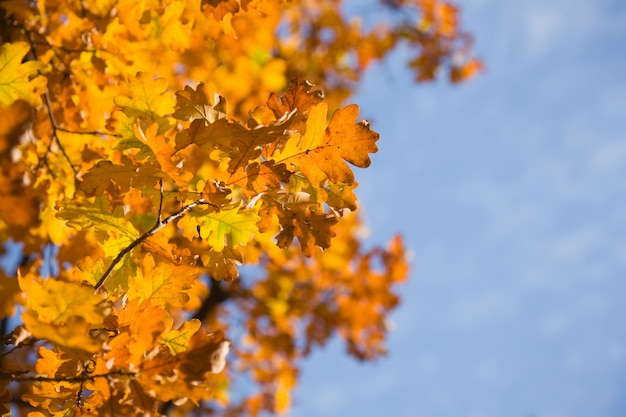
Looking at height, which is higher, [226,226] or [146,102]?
[146,102]

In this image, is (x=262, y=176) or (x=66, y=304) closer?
(x=66, y=304)

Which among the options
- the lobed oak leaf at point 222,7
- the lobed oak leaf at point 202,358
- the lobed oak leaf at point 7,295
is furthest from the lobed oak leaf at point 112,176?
the lobed oak leaf at point 7,295

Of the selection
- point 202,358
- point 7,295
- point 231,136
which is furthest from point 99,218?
point 7,295

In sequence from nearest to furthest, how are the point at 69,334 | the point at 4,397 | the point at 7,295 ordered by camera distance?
the point at 69,334 → the point at 4,397 → the point at 7,295

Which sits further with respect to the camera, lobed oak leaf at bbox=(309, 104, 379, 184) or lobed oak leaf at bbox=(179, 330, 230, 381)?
lobed oak leaf at bbox=(309, 104, 379, 184)

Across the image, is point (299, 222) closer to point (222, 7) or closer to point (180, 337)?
point (180, 337)

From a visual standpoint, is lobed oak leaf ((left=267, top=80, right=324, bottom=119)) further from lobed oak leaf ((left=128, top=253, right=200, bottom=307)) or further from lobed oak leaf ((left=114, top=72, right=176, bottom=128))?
lobed oak leaf ((left=128, top=253, right=200, bottom=307))

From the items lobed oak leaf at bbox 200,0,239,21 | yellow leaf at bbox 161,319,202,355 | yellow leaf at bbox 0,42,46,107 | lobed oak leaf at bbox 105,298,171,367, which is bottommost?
lobed oak leaf at bbox 105,298,171,367

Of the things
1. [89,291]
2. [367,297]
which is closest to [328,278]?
[367,297]

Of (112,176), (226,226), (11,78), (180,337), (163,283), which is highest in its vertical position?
(11,78)

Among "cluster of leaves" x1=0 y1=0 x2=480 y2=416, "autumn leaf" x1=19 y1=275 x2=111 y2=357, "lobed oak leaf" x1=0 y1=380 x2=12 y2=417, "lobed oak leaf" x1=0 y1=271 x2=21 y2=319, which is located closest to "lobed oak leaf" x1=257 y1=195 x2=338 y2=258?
"cluster of leaves" x1=0 y1=0 x2=480 y2=416

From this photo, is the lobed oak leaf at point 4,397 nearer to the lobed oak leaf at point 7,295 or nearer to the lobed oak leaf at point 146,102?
the lobed oak leaf at point 146,102

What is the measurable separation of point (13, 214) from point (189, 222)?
4.05 ft

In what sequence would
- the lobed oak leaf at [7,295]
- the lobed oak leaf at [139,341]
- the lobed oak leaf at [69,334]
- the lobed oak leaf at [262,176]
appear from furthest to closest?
the lobed oak leaf at [7,295]
the lobed oak leaf at [262,176]
the lobed oak leaf at [139,341]
the lobed oak leaf at [69,334]
